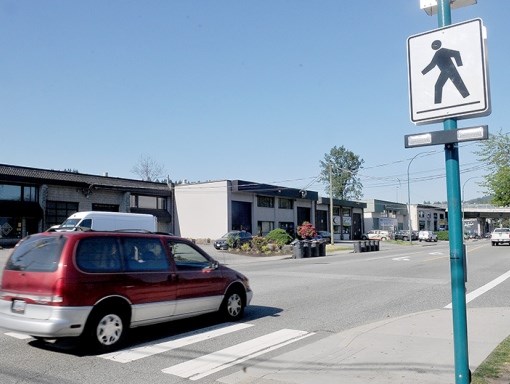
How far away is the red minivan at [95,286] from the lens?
256 inches

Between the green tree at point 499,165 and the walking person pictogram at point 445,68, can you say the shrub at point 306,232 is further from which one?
the walking person pictogram at point 445,68

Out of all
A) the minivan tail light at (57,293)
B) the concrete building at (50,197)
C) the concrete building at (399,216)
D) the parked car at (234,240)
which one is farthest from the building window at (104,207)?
the concrete building at (399,216)

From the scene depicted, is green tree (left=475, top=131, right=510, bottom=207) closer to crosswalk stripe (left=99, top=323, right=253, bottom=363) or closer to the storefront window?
crosswalk stripe (left=99, top=323, right=253, bottom=363)

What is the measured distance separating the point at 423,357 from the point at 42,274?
5.09 metres

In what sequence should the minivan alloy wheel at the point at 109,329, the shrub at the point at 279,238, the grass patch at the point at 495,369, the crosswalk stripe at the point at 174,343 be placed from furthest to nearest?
the shrub at the point at 279,238 → the minivan alloy wheel at the point at 109,329 → the crosswalk stripe at the point at 174,343 → the grass patch at the point at 495,369

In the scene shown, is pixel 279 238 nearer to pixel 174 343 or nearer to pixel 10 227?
pixel 10 227

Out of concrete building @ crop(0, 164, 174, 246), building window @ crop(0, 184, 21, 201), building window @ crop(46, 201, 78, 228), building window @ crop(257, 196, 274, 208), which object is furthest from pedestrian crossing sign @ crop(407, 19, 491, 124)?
building window @ crop(257, 196, 274, 208)

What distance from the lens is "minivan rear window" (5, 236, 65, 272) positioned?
6730 mm

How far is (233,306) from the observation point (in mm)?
9125

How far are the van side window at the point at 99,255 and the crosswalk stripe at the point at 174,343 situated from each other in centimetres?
115

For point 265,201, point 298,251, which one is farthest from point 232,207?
point 298,251

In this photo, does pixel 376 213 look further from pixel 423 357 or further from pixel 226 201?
pixel 423 357

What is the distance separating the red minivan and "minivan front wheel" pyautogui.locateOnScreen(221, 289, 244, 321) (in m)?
0.75

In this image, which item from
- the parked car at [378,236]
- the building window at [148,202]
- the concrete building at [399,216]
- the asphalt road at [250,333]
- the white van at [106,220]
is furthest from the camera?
the concrete building at [399,216]
